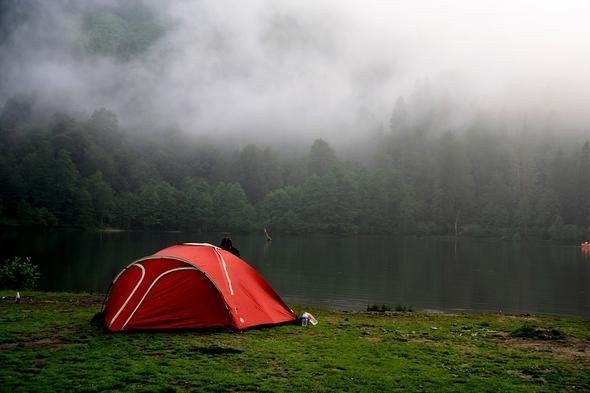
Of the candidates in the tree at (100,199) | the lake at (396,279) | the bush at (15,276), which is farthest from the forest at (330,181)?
the bush at (15,276)

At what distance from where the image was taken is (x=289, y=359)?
11266 mm

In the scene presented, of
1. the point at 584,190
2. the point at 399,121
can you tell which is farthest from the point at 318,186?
the point at 584,190

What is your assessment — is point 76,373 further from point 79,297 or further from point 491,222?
point 491,222

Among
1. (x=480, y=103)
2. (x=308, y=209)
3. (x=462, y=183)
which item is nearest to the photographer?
(x=308, y=209)

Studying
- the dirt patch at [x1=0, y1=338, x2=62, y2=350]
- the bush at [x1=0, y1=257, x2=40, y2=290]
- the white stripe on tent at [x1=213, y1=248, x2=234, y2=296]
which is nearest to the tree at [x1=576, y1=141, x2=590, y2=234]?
the bush at [x1=0, y1=257, x2=40, y2=290]

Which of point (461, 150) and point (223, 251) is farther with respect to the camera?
point (461, 150)

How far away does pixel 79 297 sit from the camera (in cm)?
2209

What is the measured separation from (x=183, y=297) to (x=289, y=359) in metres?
4.19

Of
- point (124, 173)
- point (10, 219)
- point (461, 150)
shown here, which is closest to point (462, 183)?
point (461, 150)

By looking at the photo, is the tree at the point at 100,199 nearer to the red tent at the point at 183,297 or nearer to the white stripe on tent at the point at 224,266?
the white stripe on tent at the point at 224,266

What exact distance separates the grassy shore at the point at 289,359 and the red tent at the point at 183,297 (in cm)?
44

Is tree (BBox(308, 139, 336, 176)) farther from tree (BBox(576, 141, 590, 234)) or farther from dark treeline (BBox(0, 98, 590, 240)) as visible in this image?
tree (BBox(576, 141, 590, 234))

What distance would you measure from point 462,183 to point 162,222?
8002 cm

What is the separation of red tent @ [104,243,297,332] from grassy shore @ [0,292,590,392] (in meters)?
0.44
